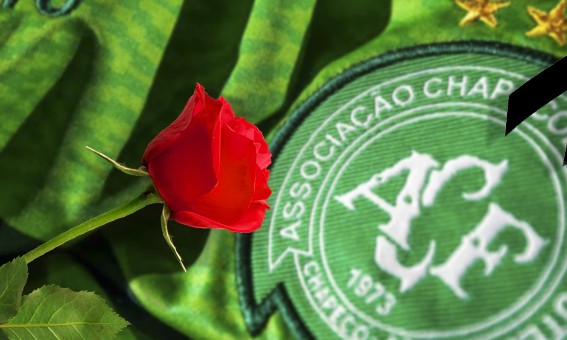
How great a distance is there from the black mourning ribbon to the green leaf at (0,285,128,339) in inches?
6.2

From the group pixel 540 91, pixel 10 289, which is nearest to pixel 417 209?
pixel 540 91

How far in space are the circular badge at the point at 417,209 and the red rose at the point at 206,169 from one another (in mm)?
390

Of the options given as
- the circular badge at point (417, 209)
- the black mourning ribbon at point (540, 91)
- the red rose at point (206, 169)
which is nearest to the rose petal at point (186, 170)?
the red rose at point (206, 169)

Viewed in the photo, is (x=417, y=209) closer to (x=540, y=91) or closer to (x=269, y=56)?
(x=269, y=56)

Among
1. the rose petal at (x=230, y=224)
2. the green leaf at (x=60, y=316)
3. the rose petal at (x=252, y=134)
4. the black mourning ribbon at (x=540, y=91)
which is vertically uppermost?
the black mourning ribbon at (x=540, y=91)

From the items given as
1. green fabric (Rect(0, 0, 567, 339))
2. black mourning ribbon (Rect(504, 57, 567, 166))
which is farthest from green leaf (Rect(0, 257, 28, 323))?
green fabric (Rect(0, 0, 567, 339))

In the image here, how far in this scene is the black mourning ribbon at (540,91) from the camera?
0.25 metres

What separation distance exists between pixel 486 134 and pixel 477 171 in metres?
0.03

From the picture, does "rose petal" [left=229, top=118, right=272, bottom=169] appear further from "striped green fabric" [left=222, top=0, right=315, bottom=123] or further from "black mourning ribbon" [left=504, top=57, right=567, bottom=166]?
"striped green fabric" [left=222, top=0, right=315, bottom=123]

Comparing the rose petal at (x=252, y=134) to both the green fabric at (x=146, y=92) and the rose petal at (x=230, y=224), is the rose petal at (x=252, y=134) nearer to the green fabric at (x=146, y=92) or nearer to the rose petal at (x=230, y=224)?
the rose petal at (x=230, y=224)

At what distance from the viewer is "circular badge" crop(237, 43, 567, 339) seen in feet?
1.82

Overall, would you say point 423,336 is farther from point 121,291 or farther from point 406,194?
point 121,291

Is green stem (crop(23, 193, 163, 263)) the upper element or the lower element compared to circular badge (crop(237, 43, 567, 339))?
lower

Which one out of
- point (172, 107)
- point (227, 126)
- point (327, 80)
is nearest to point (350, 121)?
point (327, 80)
